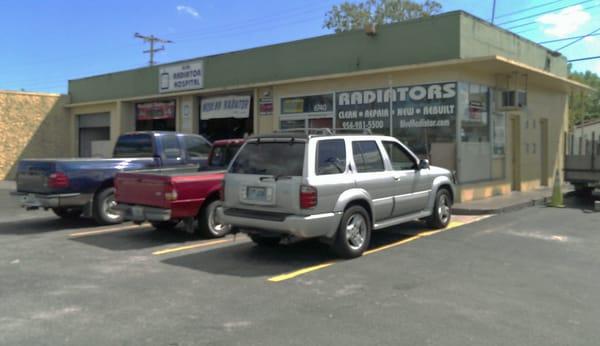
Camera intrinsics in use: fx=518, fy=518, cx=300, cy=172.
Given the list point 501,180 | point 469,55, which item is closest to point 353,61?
point 469,55

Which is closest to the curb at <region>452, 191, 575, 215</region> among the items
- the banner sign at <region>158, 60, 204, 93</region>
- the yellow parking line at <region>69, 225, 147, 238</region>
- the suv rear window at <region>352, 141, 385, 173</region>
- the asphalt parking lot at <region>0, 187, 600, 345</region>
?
the asphalt parking lot at <region>0, 187, 600, 345</region>

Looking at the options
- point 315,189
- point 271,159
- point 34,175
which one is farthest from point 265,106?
point 315,189

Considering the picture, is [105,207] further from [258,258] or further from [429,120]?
[429,120]

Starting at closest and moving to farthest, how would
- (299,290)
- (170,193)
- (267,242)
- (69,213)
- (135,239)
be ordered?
(299,290) → (170,193) → (267,242) → (135,239) → (69,213)

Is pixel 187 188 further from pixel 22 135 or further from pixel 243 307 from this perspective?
pixel 22 135

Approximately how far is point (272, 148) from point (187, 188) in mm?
1952

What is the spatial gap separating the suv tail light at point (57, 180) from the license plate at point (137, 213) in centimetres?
204

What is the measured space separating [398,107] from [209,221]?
7.13 meters

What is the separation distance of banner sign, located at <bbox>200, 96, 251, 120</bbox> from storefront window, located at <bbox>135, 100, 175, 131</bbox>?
186 cm

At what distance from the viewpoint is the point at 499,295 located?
5.71 meters

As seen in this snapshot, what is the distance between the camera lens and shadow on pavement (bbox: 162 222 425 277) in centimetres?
695

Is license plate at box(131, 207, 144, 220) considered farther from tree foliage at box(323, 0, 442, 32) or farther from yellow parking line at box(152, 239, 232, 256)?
tree foliage at box(323, 0, 442, 32)

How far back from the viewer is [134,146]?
12.4 meters

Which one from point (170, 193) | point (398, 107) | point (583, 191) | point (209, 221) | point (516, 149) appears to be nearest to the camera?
point (170, 193)
